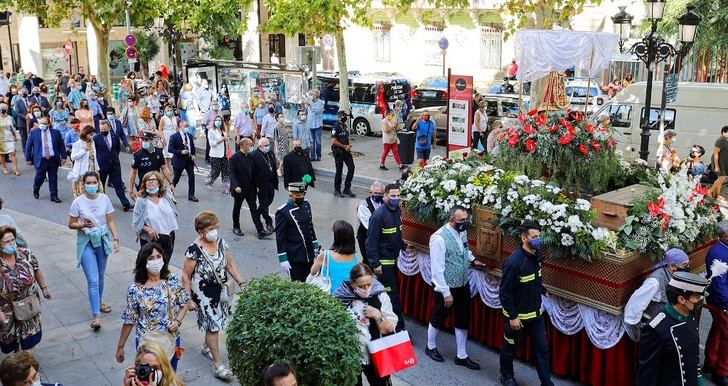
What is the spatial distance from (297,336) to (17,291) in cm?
336

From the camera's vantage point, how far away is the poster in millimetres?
14391

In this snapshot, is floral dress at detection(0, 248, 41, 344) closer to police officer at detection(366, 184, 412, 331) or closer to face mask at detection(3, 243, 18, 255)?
face mask at detection(3, 243, 18, 255)

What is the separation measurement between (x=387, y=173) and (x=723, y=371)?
11.4 m

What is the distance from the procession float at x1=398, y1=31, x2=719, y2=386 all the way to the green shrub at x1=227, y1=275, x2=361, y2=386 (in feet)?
10.3

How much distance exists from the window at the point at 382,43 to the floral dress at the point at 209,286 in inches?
1389

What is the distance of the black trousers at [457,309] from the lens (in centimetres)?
792

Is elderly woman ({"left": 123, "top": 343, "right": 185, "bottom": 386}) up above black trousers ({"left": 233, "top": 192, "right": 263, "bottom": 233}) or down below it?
above

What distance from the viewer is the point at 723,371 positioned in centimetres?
758

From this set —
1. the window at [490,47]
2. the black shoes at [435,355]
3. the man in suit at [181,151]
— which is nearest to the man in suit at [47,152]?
the man in suit at [181,151]

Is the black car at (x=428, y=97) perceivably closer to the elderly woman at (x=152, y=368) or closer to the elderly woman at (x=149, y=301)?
the elderly woman at (x=149, y=301)

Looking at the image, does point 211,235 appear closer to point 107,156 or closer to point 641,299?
point 641,299

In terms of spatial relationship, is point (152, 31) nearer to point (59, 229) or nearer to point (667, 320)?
point (59, 229)

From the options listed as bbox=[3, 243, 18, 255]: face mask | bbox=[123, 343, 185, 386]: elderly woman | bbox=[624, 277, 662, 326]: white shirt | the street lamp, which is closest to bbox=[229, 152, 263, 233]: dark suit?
bbox=[3, 243, 18, 255]: face mask

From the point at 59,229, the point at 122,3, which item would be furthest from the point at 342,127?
the point at 122,3
